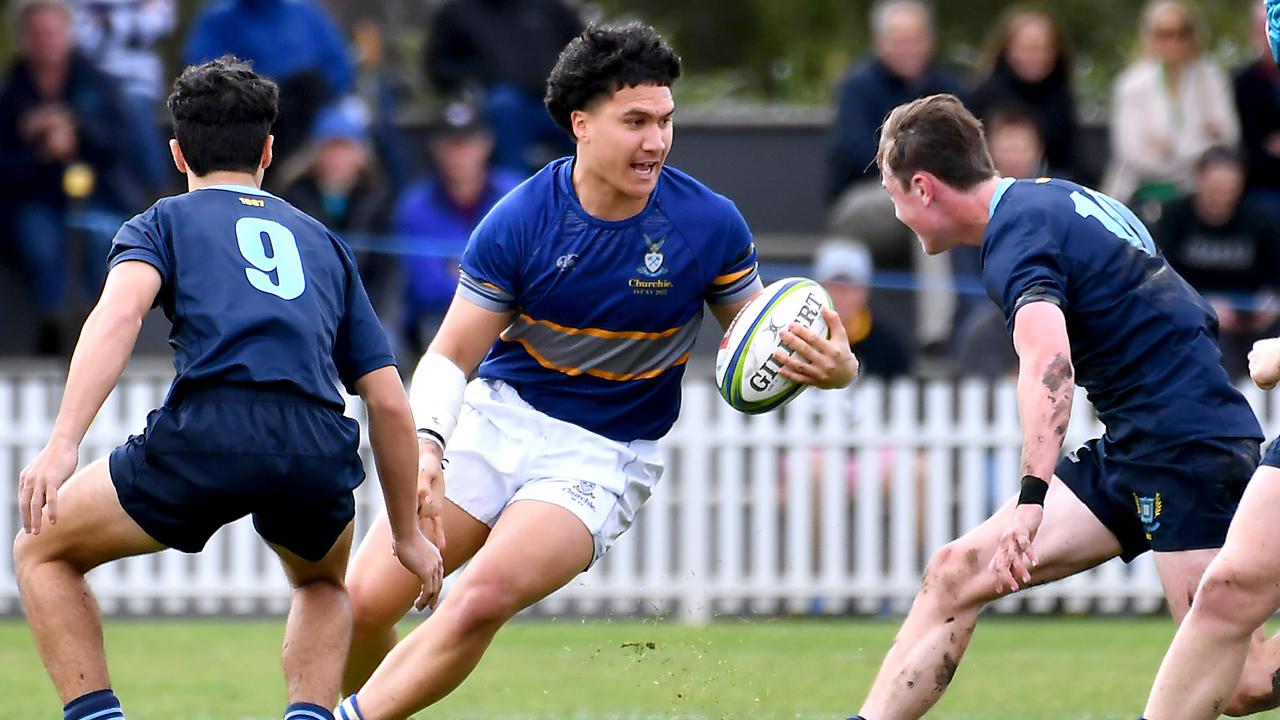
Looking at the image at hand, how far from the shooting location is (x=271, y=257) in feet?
17.2

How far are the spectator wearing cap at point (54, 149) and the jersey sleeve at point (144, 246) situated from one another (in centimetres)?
668

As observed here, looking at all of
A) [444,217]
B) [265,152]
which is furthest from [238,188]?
[444,217]

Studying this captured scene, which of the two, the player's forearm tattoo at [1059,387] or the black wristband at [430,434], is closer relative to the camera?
the player's forearm tattoo at [1059,387]

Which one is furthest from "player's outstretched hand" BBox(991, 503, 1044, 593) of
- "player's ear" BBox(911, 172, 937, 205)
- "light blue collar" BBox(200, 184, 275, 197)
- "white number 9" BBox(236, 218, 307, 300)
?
"light blue collar" BBox(200, 184, 275, 197)

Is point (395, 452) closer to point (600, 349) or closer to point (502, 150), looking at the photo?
point (600, 349)

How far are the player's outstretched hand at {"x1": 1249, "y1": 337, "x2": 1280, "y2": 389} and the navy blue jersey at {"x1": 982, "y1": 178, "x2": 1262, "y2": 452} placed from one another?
0.46m

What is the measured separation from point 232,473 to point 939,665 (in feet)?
7.01

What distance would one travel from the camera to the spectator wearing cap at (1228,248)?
1124cm

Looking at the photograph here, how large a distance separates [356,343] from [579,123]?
1.05 meters

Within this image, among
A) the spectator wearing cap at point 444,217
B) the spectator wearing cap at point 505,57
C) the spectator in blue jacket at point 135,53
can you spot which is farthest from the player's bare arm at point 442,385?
the spectator in blue jacket at point 135,53

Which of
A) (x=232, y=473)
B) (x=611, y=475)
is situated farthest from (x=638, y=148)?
(x=232, y=473)

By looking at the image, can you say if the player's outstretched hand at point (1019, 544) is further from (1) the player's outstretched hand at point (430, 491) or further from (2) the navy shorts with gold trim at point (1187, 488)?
(1) the player's outstretched hand at point (430, 491)

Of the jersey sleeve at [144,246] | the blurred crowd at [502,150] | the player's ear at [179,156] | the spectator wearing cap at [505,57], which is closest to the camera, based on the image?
the jersey sleeve at [144,246]

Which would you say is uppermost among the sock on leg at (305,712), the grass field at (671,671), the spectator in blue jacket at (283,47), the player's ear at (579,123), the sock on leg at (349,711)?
the spectator in blue jacket at (283,47)
